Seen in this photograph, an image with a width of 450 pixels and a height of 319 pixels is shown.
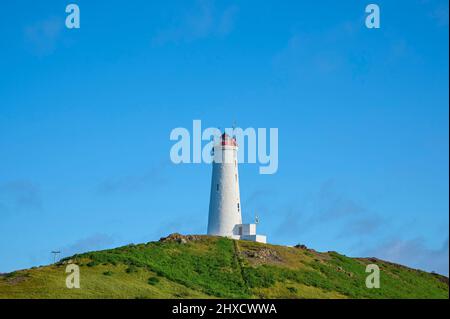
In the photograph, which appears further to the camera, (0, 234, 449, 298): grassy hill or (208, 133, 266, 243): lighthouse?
(208, 133, 266, 243): lighthouse

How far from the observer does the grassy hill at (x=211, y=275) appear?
2554 inches

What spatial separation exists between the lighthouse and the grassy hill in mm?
3542

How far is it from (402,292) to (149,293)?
27.2 metres

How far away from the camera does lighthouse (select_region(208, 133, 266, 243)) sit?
8756cm

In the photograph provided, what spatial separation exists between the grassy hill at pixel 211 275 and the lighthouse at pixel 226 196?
3542 millimetres

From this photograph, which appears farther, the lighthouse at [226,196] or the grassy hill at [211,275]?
the lighthouse at [226,196]

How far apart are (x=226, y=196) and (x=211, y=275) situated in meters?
16.5

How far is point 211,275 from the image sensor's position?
7294cm

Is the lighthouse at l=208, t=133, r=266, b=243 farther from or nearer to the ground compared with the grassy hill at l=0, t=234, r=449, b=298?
farther from the ground

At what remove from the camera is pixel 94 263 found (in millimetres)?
70750

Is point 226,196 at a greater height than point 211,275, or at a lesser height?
greater

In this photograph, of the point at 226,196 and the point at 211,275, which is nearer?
the point at 211,275
